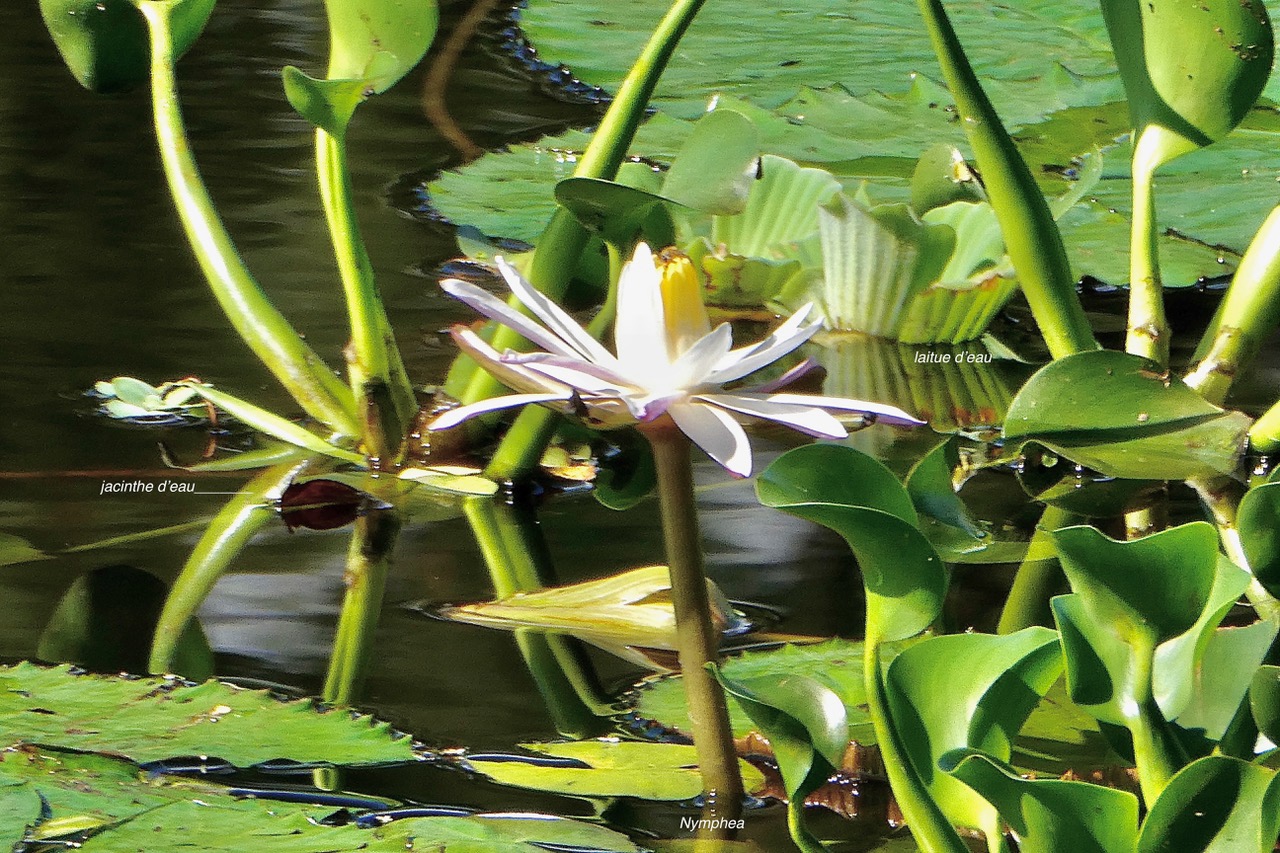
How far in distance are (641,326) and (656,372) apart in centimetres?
2

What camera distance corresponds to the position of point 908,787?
2.19ft

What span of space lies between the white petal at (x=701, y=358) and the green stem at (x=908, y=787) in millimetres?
153

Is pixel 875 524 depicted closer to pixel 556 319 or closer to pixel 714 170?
pixel 556 319

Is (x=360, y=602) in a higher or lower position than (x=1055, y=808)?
lower

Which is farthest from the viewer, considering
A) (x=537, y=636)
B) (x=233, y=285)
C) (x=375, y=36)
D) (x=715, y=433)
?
(x=233, y=285)

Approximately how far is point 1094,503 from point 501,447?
20.2 inches

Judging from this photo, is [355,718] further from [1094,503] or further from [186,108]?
[186,108]

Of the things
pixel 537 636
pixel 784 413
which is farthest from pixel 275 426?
pixel 784 413

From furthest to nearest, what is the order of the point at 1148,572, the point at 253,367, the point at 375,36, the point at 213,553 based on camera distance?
1. the point at 253,367
2. the point at 375,36
3. the point at 213,553
4. the point at 1148,572

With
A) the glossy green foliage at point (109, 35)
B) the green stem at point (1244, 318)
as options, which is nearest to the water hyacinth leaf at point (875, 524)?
the green stem at point (1244, 318)

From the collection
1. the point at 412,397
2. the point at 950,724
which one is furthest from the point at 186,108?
the point at 950,724

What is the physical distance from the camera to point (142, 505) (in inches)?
48.0

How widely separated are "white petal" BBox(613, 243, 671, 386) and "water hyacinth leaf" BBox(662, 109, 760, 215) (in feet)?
1.06

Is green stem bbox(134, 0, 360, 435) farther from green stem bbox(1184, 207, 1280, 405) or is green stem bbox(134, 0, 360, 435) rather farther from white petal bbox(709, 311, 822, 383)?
green stem bbox(1184, 207, 1280, 405)
